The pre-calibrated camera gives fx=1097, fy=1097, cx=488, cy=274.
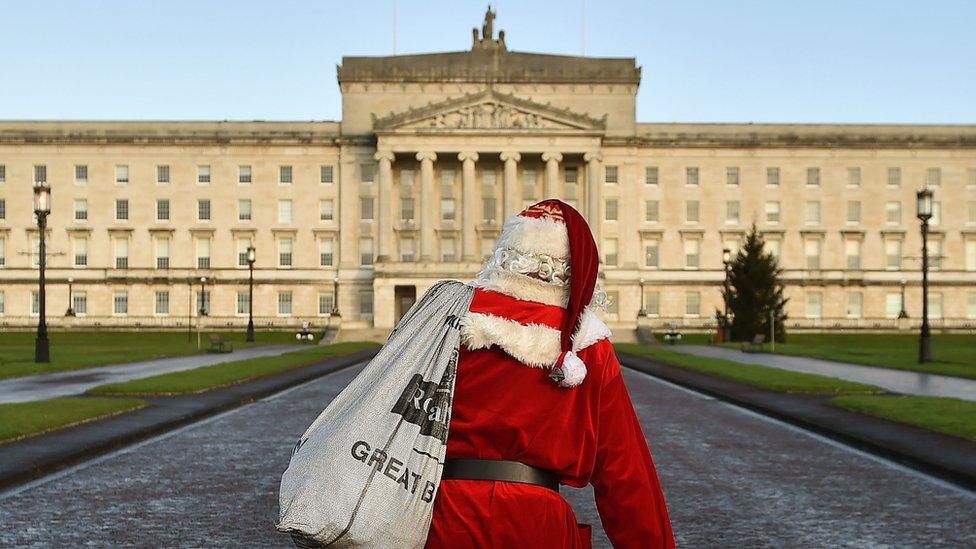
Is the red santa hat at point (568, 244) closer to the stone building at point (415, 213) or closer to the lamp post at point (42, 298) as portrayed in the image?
the lamp post at point (42, 298)

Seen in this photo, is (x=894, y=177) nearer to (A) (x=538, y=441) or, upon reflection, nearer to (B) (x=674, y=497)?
(B) (x=674, y=497)

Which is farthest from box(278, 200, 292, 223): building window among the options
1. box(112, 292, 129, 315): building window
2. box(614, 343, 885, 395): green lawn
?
box(614, 343, 885, 395): green lawn

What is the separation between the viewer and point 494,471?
13.7 feet

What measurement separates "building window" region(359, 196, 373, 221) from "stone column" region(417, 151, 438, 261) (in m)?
4.85

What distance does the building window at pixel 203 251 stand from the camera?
96.2m

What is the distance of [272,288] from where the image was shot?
9488cm

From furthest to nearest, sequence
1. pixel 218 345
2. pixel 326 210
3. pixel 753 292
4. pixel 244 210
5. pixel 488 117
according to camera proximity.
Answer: pixel 244 210 → pixel 326 210 → pixel 488 117 → pixel 753 292 → pixel 218 345

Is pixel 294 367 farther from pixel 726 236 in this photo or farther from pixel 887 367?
pixel 726 236

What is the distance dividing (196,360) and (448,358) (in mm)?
42211

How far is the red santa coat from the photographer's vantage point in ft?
13.4

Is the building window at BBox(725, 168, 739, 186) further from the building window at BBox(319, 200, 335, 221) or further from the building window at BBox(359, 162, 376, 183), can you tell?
the building window at BBox(319, 200, 335, 221)

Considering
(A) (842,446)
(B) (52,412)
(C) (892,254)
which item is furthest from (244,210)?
(A) (842,446)

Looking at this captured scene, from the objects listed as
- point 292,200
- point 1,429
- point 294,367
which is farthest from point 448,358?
point 292,200

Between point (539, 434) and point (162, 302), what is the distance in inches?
3739
